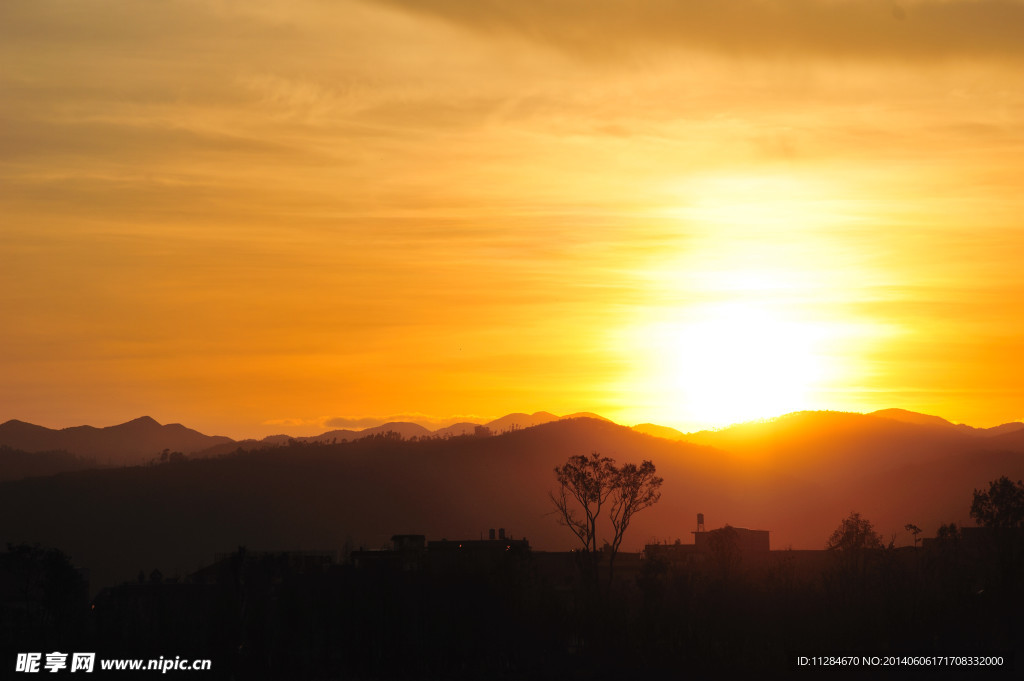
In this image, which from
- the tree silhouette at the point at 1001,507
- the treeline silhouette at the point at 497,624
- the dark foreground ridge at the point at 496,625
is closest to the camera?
the dark foreground ridge at the point at 496,625

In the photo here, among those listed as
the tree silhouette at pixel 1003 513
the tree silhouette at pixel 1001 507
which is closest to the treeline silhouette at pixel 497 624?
the tree silhouette at pixel 1003 513

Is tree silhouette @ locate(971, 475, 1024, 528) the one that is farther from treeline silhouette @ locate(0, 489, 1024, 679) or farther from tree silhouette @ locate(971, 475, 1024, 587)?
treeline silhouette @ locate(0, 489, 1024, 679)

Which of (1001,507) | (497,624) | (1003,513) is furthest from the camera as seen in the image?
(1001,507)

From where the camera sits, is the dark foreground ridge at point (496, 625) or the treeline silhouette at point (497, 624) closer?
the dark foreground ridge at point (496, 625)

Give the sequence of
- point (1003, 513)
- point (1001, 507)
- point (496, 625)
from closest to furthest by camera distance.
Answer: point (496, 625) → point (1003, 513) → point (1001, 507)

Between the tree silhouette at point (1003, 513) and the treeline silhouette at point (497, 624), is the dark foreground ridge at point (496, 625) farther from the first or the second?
the tree silhouette at point (1003, 513)

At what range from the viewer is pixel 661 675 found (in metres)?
39.6

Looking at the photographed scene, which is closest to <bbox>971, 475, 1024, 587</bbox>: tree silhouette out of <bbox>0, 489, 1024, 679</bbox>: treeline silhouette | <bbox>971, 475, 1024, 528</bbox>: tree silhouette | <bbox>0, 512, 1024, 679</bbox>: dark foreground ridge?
<bbox>971, 475, 1024, 528</bbox>: tree silhouette

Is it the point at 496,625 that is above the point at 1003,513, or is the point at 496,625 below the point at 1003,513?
below

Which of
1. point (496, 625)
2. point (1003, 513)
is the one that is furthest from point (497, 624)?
point (1003, 513)

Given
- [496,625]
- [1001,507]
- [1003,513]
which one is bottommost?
[496,625]

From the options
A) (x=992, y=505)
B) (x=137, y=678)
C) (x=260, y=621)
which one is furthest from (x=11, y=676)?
(x=992, y=505)

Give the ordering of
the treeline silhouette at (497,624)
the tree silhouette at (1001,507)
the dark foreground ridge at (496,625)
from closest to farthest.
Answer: the dark foreground ridge at (496,625) < the treeline silhouette at (497,624) < the tree silhouette at (1001,507)

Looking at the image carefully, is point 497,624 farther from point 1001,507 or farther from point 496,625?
point 1001,507
